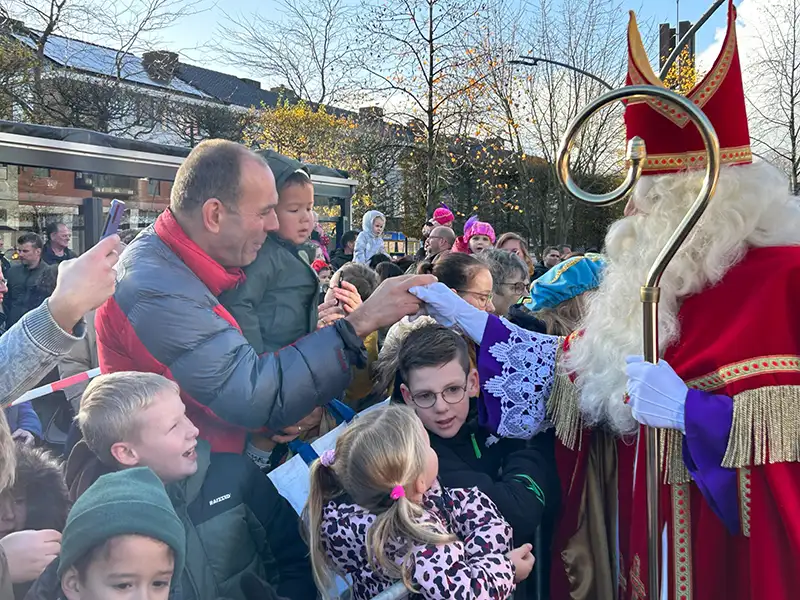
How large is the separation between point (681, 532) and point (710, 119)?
1.24m

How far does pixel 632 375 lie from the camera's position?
6.08ft

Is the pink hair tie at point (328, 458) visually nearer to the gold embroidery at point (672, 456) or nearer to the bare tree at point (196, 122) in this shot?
the gold embroidery at point (672, 456)

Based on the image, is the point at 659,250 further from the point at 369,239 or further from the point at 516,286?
the point at 369,239

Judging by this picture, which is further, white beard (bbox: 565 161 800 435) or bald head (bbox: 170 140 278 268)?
white beard (bbox: 565 161 800 435)

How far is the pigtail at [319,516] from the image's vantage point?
1735 millimetres

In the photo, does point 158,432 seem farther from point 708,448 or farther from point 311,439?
point 708,448

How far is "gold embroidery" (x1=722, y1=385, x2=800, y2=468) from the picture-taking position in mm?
1740

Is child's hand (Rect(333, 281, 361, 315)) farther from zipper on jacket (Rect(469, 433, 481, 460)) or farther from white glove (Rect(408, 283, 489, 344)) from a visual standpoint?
zipper on jacket (Rect(469, 433, 481, 460))

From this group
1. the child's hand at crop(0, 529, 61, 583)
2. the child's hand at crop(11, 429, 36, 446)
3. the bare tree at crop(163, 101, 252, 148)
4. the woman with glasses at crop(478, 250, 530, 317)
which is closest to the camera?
the child's hand at crop(0, 529, 61, 583)

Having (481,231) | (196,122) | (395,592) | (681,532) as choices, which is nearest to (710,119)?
(681,532)

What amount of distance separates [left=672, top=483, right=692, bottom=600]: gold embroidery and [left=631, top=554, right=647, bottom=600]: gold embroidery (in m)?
0.12

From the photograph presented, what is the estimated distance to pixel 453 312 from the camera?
7.59ft

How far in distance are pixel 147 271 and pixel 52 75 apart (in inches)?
388

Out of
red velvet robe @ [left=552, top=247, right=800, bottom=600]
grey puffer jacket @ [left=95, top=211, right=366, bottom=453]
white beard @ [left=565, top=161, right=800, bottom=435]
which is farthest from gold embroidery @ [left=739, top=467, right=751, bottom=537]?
grey puffer jacket @ [left=95, top=211, right=366, bottom=453]
